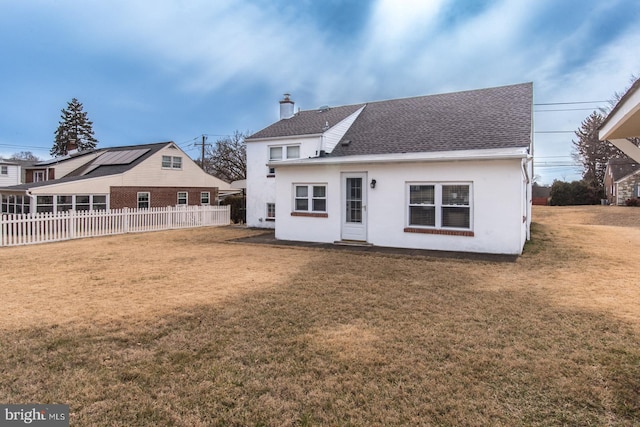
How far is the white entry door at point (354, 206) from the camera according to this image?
12.2 m

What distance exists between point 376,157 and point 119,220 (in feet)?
41.4

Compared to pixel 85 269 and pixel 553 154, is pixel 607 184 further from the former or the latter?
pixel 85 269

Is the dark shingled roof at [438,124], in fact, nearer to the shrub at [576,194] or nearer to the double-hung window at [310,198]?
the double-hung window at [310,198]

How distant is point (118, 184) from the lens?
23.4 m

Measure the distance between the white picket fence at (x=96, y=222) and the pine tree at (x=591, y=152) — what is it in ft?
148

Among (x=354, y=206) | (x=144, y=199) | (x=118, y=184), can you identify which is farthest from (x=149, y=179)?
(x=354, y=206)

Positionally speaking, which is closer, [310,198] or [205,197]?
[310,198]

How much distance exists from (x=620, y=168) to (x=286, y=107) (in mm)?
38588

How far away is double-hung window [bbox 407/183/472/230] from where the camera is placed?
35.5 feet

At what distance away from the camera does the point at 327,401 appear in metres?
3.11

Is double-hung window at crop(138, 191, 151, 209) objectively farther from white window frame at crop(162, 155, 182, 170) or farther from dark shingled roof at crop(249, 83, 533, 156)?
dark shingled roof at crop(249, 83, 533, 156)

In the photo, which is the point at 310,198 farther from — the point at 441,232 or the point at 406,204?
the point at 441,232

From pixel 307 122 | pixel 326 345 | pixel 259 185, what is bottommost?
pixel 326 345

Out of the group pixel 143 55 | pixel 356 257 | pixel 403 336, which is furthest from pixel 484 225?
pixel 143 55
